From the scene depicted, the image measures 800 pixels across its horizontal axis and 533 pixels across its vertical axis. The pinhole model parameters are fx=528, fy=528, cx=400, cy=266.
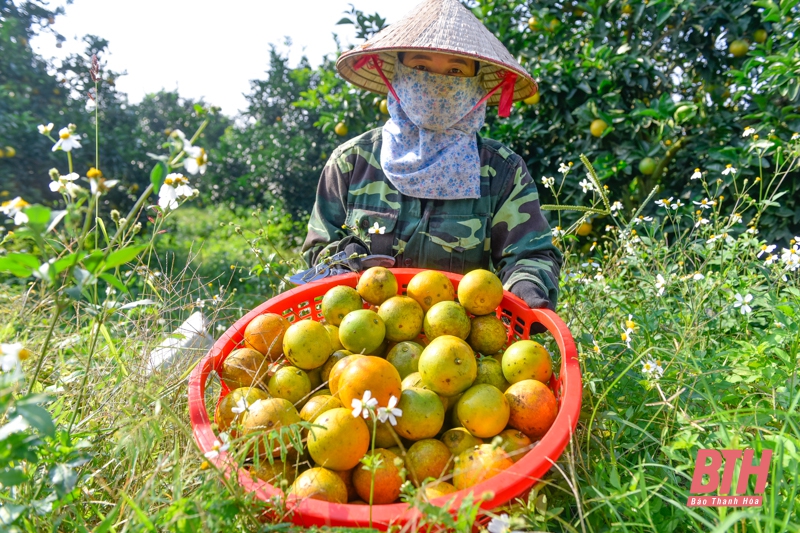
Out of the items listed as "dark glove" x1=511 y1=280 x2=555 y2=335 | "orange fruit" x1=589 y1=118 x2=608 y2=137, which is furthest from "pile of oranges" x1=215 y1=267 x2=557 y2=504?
"orange fruit" x1=589 y1=118 x2=608 y2=137

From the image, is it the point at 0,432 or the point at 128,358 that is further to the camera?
the point at 128,358

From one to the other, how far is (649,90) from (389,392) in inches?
154

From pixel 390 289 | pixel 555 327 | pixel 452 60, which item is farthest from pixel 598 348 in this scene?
pixel 452 60

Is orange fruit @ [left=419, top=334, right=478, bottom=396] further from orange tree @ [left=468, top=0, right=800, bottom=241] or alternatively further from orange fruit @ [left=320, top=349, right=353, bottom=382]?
orange tree @ [left=468, top=0, right=800, bottom=241]

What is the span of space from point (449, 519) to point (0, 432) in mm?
921

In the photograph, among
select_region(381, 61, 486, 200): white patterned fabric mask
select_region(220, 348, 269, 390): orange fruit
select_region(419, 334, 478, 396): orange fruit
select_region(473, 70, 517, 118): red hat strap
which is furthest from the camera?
select_region(473, 70, 517, 118): red hat strap

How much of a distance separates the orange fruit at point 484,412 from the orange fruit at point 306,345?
0.53 m

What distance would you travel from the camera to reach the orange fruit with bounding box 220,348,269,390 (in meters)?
1.81

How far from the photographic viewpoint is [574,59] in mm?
4406

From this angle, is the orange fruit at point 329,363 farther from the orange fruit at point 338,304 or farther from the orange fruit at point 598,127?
the orange fruit at point 598,127

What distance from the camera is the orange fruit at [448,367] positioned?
1705mm

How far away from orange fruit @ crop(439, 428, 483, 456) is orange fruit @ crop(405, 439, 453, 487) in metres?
0.03

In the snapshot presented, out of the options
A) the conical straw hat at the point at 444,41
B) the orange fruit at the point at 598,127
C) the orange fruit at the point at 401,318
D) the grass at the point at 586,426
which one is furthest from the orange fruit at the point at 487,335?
the orange fruit at the point at 598,127

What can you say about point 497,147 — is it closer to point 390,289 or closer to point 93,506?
point 390,289
